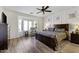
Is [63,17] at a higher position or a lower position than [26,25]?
higher

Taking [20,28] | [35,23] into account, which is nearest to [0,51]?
[20,28]

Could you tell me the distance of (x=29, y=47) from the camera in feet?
8.56

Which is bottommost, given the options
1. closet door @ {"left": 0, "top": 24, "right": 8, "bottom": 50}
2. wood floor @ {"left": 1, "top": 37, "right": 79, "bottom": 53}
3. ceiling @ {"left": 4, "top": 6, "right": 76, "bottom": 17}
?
wood floor @ {"left": 1, "top": 37, "right": 79, "bottom": 53}

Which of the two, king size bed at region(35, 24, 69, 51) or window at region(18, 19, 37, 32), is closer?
king size bed at region(35, 24, 69, 51)

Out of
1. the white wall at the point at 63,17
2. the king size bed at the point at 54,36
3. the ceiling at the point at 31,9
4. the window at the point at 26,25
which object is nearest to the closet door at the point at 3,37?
the window at the point at 26,25

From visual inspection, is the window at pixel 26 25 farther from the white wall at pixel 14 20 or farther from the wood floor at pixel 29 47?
the wood floor at pixel 29 47

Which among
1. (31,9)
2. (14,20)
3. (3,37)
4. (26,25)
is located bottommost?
(3,37)

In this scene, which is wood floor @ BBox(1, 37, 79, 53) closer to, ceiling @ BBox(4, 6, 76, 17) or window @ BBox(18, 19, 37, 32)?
window @ BBox(18, 19, 37, 32)

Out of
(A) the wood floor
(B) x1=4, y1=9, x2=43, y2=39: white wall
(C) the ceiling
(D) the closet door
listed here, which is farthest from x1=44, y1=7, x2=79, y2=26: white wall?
(D) the closet door

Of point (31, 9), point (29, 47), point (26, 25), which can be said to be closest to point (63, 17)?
point (31, 9)

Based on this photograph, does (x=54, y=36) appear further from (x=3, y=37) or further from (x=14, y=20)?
(x=3, y=37)

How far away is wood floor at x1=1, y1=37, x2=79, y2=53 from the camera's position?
2520 mm

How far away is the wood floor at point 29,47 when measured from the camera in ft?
8.27
